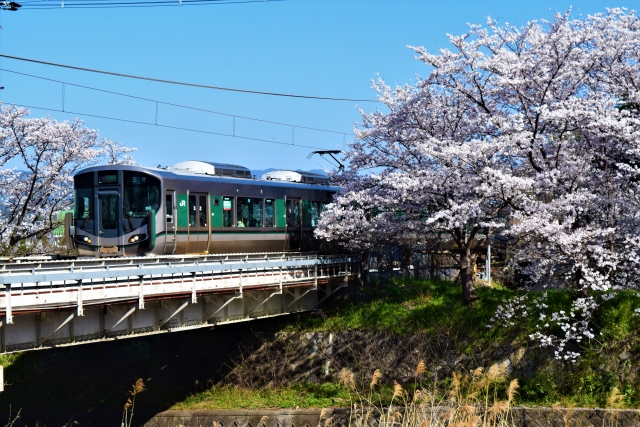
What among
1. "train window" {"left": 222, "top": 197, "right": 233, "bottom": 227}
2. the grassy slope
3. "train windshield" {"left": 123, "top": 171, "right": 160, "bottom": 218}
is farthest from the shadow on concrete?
"train windshield" {"left": 123, "top": 171, "right": 160, "bottom": 218}

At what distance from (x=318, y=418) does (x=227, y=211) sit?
257 inches

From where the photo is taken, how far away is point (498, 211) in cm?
2067

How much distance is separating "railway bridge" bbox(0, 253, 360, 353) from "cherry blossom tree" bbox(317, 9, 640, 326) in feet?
13.8

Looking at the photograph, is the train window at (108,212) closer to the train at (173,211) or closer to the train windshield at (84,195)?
the train at (173,211)

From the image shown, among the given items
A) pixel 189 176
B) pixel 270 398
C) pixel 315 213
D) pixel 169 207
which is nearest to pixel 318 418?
pixel 270 398

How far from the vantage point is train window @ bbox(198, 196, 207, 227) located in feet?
72.2

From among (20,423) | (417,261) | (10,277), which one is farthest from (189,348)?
(10,277)

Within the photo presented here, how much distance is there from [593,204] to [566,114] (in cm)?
228

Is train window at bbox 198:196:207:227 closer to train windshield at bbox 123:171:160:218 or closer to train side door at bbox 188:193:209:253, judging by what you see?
train side door at bbox 188:193:209:253

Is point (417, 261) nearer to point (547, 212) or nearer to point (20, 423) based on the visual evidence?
point (547, 212)

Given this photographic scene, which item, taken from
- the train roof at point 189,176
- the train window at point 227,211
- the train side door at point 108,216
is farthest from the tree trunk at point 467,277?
the train side door at point 108,216

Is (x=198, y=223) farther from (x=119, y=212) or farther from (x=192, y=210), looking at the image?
(x=119, y=212)

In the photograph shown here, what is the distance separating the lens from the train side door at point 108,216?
2095 centimetres

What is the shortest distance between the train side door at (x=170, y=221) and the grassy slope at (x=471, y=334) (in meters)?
4.56
